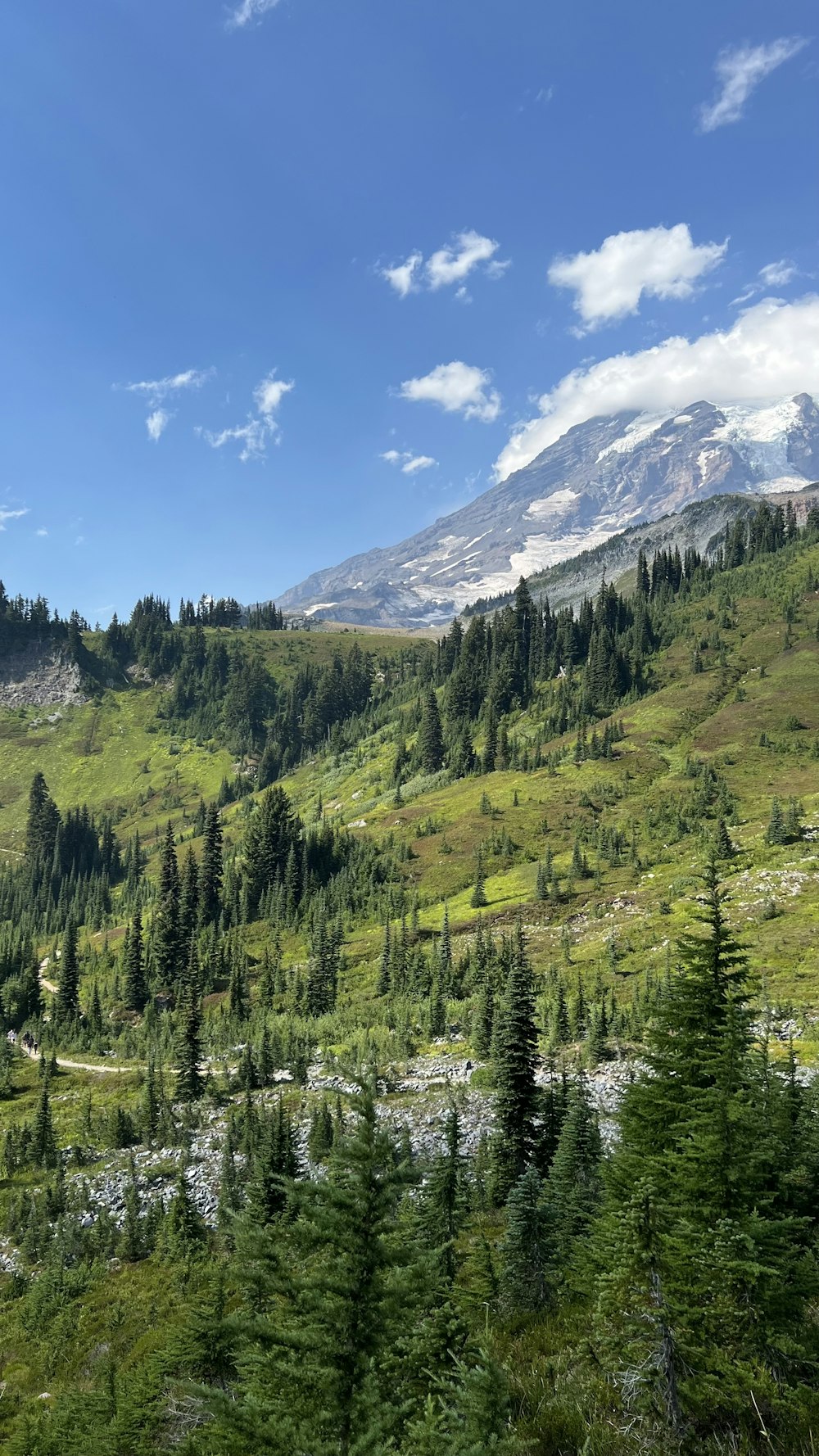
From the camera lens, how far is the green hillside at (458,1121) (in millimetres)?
10062

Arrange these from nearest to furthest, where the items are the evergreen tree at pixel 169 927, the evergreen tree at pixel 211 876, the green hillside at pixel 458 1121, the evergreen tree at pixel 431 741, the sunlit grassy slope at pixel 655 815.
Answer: the green hillside at pixel 458 1121 < the sunlit grassy slope at pixel 655 815 < the evergreen tree at pixel 169 927 < the evergreen tree at pixel 211 876 < the evergreen tree at pixel 431 741

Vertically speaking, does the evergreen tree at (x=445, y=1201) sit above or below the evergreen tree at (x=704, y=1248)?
below

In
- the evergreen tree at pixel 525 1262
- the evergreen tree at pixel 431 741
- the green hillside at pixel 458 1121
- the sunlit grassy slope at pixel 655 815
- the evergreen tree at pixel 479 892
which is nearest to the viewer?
the green hillside at pixel 458 1121

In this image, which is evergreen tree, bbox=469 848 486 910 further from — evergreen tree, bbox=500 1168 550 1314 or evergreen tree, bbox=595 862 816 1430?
evergreen tree, bbox=595 862 816 1430

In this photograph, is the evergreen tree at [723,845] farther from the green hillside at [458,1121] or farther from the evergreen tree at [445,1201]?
the evergreen tree at [445,1201]

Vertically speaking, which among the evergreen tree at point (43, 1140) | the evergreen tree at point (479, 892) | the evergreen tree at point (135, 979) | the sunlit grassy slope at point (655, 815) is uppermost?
the sunlit grassy slope at point (655, 815)

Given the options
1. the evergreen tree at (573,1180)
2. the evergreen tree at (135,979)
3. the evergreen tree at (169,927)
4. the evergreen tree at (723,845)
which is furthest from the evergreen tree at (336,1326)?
the evergreen tree at (169,927)

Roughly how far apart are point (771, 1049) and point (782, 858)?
38781mm

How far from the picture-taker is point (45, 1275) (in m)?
33.8

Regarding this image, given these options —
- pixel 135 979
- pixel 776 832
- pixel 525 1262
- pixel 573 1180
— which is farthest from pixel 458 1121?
pixel 135 979

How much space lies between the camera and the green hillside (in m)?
10.1

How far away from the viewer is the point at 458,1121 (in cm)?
3716

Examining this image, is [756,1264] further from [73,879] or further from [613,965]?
[73,879]

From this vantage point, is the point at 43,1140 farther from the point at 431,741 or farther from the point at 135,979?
the point at 431,741
